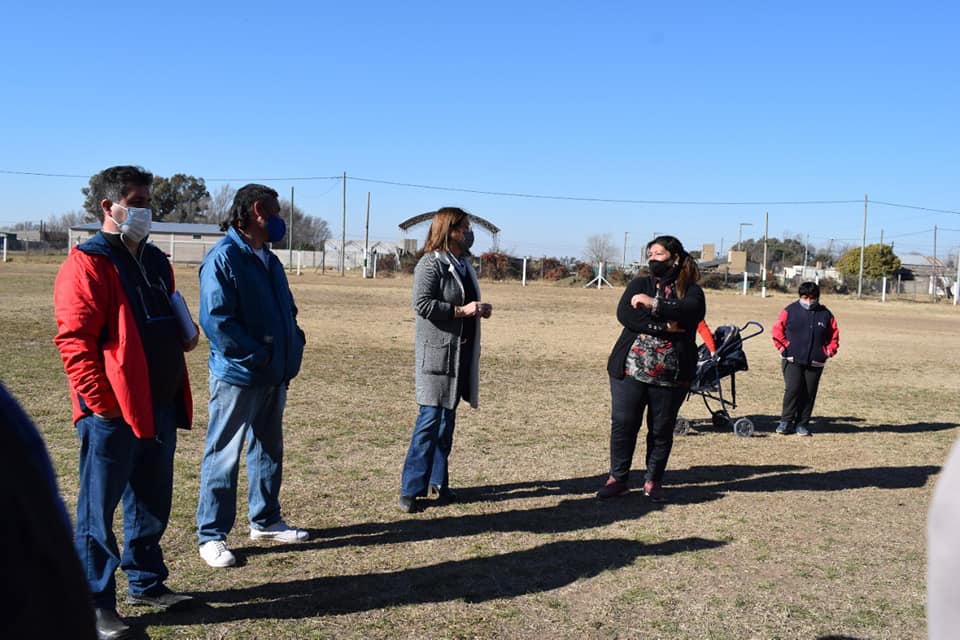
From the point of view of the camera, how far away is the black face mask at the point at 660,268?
21.0 feet

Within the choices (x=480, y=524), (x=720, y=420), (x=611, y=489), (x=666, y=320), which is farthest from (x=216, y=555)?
(x=720, y=420)

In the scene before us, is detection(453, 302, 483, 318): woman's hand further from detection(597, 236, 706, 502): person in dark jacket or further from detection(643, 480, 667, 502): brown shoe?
detection(643, 480, 667, 502): brown shoe

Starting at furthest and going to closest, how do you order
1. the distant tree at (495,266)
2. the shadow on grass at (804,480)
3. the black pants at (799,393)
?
the distant tree at (495,266) → the black pants at (799,393) → the shadow on grass at (804,480)

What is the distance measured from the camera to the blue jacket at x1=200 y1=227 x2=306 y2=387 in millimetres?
4617

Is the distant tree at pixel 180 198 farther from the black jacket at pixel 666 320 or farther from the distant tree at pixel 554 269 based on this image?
the black jacket at pixel 666 320

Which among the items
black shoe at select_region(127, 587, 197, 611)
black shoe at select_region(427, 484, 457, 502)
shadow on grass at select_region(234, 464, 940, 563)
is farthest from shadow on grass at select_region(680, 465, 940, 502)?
black shoe at select_region(127, 587, 197, 611)

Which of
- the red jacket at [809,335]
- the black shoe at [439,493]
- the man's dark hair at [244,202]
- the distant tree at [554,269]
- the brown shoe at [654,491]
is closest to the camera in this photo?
the man's dark hair at [244,202]

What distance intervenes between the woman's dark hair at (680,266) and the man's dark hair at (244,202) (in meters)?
2.95

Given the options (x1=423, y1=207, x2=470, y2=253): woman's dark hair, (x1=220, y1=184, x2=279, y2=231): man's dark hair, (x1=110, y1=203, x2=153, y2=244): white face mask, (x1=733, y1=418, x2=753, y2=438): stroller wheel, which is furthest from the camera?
(x1=733, y1=418, x2=753, y2=438): stroller wheel

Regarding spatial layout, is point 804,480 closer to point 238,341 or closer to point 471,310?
point 471,310

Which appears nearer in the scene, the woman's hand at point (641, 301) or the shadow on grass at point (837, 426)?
the woman's hand at point (641, 301)

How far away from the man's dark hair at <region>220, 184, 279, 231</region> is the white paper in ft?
2.57

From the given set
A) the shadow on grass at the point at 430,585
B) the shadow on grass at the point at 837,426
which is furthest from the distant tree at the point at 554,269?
the shadow on grass at the point at 430,585

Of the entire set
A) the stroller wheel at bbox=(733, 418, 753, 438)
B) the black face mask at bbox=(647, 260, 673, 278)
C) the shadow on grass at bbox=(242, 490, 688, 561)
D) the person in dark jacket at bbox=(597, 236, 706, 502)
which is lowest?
the shadow on grass at bbox=(242, 490, 688, 561)
